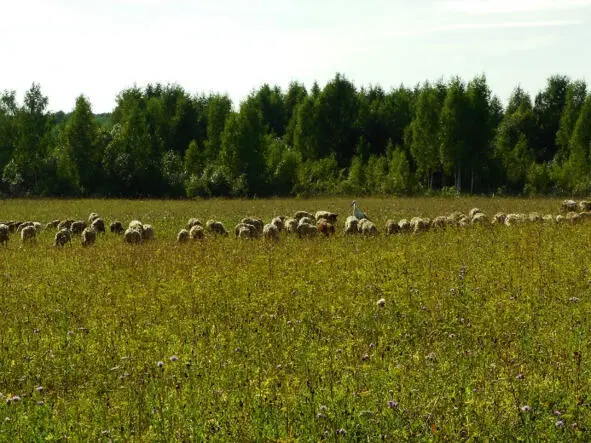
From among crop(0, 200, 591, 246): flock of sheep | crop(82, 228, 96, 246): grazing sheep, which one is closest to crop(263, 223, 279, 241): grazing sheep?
crop(0, 200, 591, 246): flock of sheep

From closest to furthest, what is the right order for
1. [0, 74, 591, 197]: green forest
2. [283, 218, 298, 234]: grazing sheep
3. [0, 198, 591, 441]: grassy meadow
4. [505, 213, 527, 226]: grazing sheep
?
1. [0, 198, 591, 441]: grassy meadow
2. [283, 218, 298, 234]: grazing sheep
3. [505, 213, 527, 226]: grazing sheep
4. [0, 74, 591, 197]: green forest

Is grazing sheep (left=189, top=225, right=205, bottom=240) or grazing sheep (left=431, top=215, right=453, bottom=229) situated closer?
grazing sheep (left=189, top=225, right=205, bottom=240)

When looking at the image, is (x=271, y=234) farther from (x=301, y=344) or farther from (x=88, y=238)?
(x=301, y=344)

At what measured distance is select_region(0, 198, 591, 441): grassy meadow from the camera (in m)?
6.94

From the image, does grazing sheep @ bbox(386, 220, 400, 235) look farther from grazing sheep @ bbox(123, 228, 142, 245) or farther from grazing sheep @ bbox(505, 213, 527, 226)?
grazing sheep @ bbox(123, 228, 142, 245)

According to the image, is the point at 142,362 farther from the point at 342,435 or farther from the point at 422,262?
the point at 422,262

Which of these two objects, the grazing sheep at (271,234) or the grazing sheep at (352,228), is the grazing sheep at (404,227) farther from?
the grazing sheep at (271,234)

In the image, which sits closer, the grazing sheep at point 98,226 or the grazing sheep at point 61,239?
the grazing sheep at point 61,239

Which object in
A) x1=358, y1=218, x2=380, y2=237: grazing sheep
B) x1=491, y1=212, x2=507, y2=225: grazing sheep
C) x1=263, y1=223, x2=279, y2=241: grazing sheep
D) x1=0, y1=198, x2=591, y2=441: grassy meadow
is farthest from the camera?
x1=491, y1=212, x2=507, y2=225: grazing sheep

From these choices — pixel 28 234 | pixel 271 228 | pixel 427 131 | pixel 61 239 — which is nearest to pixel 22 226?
pixel 28 234

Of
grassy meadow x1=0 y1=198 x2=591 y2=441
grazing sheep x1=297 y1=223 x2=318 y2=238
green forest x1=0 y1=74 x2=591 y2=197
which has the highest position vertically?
green forest x1=0 y1=74 x2=591 y2=197

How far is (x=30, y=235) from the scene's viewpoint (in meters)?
24.3

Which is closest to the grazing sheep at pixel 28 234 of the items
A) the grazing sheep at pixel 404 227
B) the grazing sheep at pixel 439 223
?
the grazing sheep at pixel 404 227

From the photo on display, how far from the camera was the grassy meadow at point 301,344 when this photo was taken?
694 centimetres
